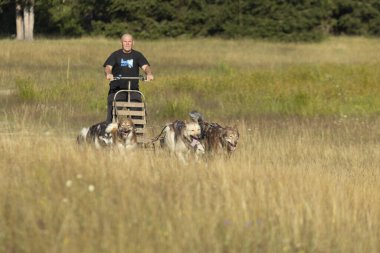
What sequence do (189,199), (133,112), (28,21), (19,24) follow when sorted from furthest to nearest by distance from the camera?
(19,24) < (28,21) < (133,112) < (189,199)

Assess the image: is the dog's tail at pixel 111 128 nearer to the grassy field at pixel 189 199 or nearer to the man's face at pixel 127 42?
the grassy field at pixel 189 199

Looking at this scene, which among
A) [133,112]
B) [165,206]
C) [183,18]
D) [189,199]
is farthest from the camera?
[183,18]

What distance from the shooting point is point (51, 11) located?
66438mm

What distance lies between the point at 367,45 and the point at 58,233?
52.1 metres

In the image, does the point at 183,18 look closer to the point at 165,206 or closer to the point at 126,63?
the point at 126,63

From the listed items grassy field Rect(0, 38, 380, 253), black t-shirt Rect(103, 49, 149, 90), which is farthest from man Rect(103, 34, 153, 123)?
grassy field Rect(0, 38, 380, 253)

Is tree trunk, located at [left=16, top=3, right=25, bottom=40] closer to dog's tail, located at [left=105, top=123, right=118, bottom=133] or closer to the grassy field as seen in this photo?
the grassy field

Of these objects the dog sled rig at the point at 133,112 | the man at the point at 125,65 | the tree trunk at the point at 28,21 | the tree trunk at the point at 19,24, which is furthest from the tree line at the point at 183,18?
the dog sled rig at the point at 133,112

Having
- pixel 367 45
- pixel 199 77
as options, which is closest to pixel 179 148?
pixel 199 77

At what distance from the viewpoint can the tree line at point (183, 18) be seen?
64.8 m

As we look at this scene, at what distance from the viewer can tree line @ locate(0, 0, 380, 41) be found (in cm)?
6475

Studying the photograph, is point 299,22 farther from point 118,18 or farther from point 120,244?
point 120,244

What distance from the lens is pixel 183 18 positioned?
65.4 metres

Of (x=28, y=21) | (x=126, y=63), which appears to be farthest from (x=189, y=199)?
(x=28, y=21)
